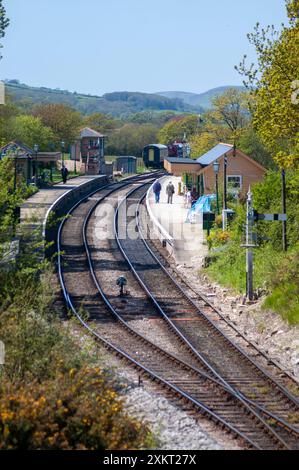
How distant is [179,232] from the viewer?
36.9m

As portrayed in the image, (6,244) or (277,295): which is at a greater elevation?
(6,244)

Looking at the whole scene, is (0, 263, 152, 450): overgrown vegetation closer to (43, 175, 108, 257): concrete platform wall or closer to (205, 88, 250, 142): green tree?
(43, 175, 108, 257): concrete platform wall

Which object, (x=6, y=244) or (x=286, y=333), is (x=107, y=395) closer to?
(x=6, y=244)

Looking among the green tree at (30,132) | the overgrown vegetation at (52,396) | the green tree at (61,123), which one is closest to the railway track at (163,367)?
the overgrown vegetation at (52,396)

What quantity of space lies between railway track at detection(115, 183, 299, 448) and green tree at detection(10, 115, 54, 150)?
4351 cm

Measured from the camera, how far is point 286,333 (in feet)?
65.2

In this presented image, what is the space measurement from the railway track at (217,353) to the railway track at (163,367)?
9.9 inches

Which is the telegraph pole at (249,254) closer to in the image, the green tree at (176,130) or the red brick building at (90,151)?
the red brick building at (90,151)

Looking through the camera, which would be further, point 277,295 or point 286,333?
point 277,295

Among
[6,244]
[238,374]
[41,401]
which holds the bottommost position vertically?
[238,374]
